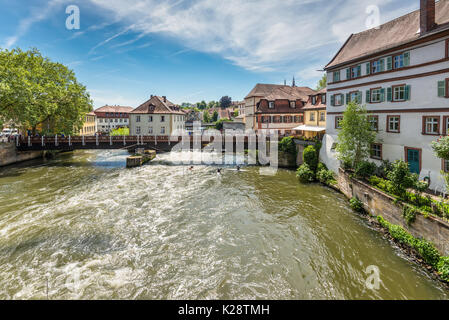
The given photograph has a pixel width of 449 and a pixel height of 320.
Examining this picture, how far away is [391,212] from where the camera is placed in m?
15.4

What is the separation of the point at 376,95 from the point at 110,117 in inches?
3996

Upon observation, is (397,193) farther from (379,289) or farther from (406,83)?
(406,83)

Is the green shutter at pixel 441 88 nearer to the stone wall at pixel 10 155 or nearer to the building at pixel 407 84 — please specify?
the building at pixel 407 84

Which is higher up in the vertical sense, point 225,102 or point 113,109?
point 225,102

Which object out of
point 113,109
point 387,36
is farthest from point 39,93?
point 113,109

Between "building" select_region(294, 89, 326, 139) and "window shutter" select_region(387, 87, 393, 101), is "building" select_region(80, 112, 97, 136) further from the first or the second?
"window shutter" select_region(387, 87, 393, 101)

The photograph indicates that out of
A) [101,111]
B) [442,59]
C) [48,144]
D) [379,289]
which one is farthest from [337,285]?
[101,111]

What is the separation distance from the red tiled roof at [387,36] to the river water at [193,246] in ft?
45.8

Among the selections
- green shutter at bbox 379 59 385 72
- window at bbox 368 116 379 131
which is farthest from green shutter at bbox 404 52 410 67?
window at bbox 368 116 379 131

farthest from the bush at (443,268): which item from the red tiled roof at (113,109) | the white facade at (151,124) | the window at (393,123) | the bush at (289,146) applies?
the red tiled roof at (113,109)

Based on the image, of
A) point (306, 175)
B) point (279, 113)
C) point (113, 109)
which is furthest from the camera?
point (113, 109)

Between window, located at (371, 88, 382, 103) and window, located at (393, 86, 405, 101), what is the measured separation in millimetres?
1496

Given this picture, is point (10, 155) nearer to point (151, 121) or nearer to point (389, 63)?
point (151, 121)

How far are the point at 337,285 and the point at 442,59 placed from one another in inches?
662
